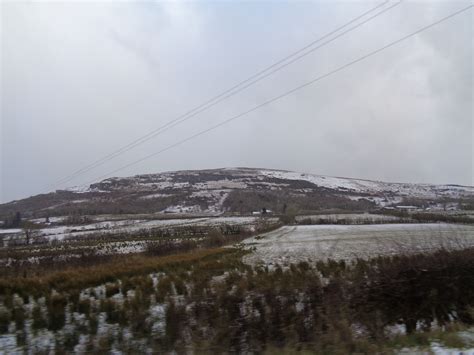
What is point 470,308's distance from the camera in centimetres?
1158

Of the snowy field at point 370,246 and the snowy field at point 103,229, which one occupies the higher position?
the snowy field at point 103,229

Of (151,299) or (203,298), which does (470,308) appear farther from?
(151,299)

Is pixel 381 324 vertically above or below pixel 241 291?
below

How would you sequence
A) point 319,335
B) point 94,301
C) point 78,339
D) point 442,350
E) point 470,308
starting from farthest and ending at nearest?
point 94,301
point 470,308
point 78,339
point 319,335
point 442,350

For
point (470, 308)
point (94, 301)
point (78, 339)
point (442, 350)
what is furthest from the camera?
Answer: point (94, 301)

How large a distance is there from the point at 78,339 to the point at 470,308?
1029 centimetres

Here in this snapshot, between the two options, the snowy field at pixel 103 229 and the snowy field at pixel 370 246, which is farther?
the snowy field at pixel 103 229

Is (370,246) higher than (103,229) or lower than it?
lower

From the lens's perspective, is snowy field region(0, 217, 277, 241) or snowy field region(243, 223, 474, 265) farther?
snowy field region(0, 217, 277, 241)

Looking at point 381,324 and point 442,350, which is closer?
point 442,350

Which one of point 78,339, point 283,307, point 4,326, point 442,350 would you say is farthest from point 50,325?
point 442,350

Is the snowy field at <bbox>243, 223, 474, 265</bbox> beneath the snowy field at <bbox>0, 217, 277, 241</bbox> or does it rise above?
beneath

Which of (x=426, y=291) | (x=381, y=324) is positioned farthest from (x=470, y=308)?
(x=381, y=324)

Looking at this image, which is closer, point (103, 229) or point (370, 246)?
point (370, 246)
